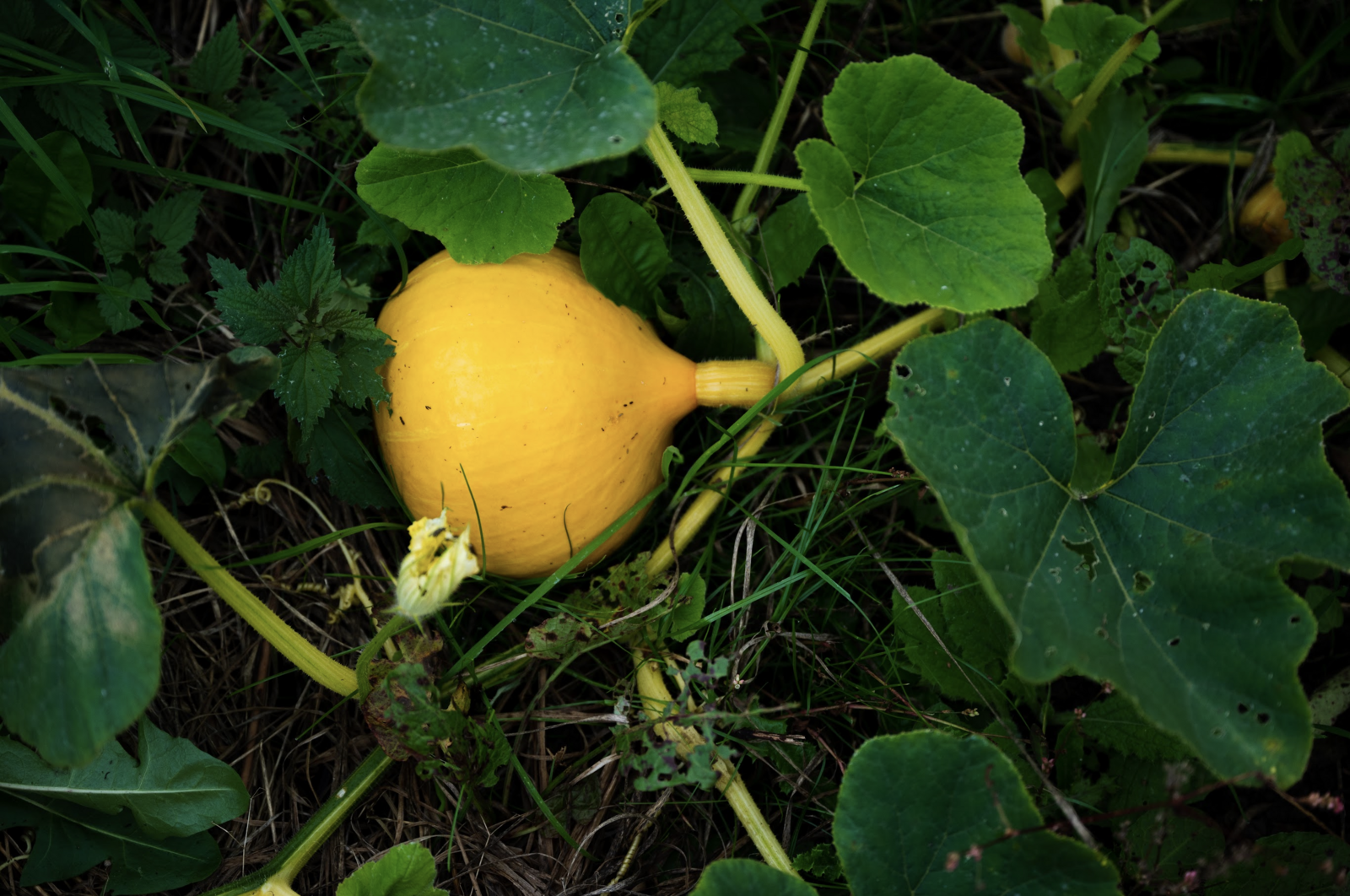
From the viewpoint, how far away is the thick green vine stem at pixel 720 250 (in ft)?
5.62

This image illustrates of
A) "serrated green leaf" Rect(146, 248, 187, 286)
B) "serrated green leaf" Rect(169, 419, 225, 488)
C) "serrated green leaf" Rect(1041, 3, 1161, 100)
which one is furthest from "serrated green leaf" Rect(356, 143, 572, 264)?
"serrated green leaf" Rect(1041, 3, 1161, 100)

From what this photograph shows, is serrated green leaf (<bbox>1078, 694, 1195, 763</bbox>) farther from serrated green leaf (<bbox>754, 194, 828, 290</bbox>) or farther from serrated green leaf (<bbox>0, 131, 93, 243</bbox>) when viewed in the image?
serrated green leaf (<bbox>0, 131, 93, 243</bbox>)

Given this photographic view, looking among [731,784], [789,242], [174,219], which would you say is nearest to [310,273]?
[174,219]

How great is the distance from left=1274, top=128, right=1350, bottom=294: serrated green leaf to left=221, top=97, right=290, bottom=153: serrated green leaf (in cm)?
231

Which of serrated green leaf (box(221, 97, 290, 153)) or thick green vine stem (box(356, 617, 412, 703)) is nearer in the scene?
thick green vine stem (box(356, 617, 412, 703))

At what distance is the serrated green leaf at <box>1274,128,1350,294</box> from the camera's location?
6.80ft

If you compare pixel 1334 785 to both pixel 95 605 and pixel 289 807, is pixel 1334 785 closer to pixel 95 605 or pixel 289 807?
pixel 289 807

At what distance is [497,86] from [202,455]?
112 cm

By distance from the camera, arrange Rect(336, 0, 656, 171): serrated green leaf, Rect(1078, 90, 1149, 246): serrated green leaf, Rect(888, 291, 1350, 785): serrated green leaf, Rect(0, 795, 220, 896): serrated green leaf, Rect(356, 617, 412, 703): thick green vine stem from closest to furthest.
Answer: Rect(336, 0, 656, 171): serrated green leaf, Rect(888, 291, 1350, 785): serrated green leaf, Rect(356, 617, 412, 703): thick green vine stem, Rect(0, 795, 220, 896): serrated green leaf, Rect(1078, 90, 1149, 246): serrated green leaf

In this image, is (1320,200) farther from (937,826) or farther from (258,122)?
(258,122)

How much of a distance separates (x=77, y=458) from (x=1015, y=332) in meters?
1.61

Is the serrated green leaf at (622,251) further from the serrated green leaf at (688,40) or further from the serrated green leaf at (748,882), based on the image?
the serrated green leaf at (748,882)

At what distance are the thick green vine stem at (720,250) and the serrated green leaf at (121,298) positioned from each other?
120 cm

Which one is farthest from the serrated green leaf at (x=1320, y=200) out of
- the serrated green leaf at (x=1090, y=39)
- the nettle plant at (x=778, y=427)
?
the serrated green leaf at (x=1090, y=39)
